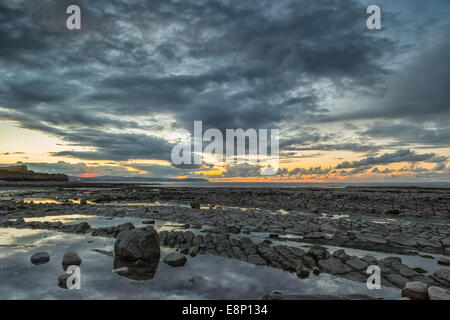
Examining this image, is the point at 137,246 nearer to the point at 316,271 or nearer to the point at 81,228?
the point at 316,271

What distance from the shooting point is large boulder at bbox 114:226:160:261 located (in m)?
7.26

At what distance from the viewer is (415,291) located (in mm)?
5125

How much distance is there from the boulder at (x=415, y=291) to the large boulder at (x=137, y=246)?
674 centimetres

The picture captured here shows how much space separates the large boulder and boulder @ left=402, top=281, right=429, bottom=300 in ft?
22.1

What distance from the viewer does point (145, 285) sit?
18.4 ft

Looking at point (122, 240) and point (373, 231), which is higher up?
point (122, 240)

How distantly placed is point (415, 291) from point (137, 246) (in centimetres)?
734

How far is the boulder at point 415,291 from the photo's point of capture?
198 inches

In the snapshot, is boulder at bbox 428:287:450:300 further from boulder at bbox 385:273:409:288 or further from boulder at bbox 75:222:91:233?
boulder at bbox 75:222:91:233

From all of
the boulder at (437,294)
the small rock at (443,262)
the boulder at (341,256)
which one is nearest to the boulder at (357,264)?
the boulder at (341,256)

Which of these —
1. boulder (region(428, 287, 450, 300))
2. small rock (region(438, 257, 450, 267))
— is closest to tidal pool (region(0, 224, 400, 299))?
boulder (region(428, 287, 450, 300))
